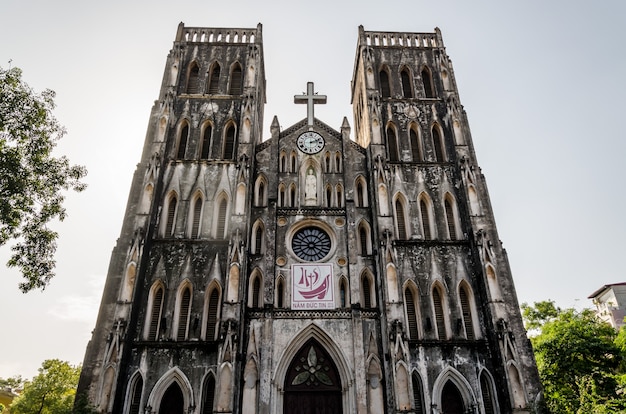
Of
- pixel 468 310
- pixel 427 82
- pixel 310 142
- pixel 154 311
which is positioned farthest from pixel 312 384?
pixel 427 82

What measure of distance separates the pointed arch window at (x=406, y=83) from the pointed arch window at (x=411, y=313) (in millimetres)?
11568

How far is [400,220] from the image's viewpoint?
2145 centimetres

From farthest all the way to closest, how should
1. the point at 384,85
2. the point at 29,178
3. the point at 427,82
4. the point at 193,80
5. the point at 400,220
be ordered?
the point at 427,82 < the point at 384,85 < the point at 193,80 < the point at 400,220 < the point at 29,178

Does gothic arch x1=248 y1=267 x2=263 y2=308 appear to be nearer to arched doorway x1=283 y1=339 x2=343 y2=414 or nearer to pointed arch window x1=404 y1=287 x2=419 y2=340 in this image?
arched doorway x1=283 y1=339 x2=343 y2=414

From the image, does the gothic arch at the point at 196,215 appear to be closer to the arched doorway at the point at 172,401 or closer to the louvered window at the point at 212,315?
the louvered window at the point at 212,315

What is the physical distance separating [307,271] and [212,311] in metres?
4.20

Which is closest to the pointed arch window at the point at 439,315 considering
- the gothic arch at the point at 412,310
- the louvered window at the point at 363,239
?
the gothic arch at the point at 412,310

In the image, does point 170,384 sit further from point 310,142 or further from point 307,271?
point 310,142

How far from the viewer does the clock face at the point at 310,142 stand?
23.4m

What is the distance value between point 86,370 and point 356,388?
9878 millimetres

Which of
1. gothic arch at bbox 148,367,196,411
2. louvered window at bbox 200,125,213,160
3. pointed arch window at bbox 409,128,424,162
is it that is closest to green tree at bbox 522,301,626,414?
pointed arch window at bbox 409,128,424,162

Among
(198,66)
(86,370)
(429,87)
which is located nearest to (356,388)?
(86,370)

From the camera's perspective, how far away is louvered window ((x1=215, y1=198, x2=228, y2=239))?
20.8m

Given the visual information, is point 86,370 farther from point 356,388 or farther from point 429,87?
point 429,87
